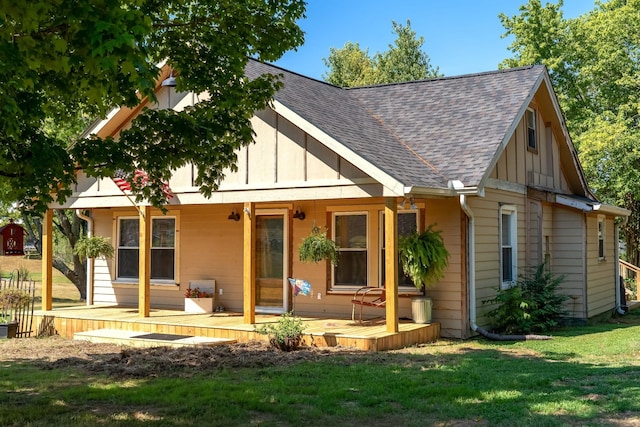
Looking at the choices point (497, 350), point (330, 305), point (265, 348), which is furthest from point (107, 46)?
point (330, 305)

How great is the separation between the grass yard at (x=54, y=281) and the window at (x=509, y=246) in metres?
14.1

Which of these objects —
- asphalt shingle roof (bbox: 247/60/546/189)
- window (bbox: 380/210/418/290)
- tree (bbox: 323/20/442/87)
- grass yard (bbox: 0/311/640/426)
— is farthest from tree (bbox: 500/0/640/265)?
grass yard (bbox: 0/311/640/426)

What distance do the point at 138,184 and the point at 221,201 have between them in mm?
4587

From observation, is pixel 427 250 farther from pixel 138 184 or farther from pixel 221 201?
pixel 138 184

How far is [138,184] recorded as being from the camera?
831 centimetres

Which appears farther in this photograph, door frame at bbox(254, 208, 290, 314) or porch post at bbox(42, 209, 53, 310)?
porch post at bbox(42, 209, 53, 310)

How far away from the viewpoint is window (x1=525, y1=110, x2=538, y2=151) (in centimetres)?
1524

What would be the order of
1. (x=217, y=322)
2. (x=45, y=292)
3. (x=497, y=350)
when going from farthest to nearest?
(x=45, y=292) → (x=217, y=322) → (x=497, y=350)

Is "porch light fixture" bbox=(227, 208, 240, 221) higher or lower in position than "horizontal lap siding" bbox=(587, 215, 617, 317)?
higher

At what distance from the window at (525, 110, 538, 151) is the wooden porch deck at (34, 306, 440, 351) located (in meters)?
5.51

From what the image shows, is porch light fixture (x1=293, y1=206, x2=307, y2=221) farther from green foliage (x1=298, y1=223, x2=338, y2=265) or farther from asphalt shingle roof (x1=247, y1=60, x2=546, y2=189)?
asphalt shingle roof (x1=247, y1=60, x2=546, y2=189)

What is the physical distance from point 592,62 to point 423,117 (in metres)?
16.0

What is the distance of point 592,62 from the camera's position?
27.8 m

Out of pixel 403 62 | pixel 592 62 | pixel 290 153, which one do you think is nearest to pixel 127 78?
pixel 290 153
